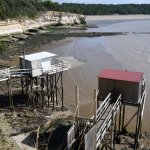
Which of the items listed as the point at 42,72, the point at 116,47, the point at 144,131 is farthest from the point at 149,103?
the point at 116,47

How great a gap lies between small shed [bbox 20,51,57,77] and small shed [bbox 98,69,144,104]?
572 cm

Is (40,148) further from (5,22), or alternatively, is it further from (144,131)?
(5,22)

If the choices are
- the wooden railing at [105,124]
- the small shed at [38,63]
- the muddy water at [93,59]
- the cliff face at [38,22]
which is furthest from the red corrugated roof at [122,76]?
the cliff face at [38,22]

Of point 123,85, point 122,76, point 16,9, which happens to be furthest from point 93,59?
point 16,9

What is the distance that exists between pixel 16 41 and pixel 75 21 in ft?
175

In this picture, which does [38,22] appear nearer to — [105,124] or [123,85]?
[123,85]

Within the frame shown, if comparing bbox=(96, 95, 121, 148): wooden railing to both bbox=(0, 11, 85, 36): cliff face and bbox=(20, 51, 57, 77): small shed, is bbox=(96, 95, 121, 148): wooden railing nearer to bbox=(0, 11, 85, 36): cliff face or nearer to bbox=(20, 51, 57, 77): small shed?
bbox=(20, 51, 57, 77): small shed

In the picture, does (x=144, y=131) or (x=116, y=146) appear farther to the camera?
(x=144, y=131)

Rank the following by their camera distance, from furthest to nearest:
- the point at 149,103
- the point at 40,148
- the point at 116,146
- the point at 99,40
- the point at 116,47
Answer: the point at 99,40 < the point at 116,47 < the point at 149,103 < the point at 116,146 < the point at 40,148

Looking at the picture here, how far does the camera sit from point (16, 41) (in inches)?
2744

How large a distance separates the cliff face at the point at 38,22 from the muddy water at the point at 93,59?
44.2 feet

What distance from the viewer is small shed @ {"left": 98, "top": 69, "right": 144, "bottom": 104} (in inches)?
822

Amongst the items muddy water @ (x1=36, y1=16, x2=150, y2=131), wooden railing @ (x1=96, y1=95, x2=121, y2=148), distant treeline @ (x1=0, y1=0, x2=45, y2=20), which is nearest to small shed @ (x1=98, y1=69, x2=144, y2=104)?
wooden railing @ (x1=96, y1=95, x2=121, y2=148)

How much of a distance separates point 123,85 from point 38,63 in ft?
25.0
